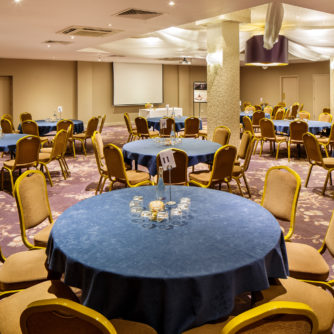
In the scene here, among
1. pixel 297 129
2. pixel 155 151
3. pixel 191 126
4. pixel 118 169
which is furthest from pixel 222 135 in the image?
pixel 191 126

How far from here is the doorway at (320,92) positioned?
1888 cm

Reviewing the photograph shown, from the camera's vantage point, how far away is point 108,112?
17859 millimetres

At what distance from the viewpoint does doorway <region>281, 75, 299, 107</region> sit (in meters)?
19.8

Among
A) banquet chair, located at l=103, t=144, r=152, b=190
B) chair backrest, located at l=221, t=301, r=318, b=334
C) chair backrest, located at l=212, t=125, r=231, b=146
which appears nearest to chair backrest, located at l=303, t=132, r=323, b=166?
chair backrest, located at l=212, t=125, r=231, b=146

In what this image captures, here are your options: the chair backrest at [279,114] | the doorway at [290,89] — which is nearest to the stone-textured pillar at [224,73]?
the chair backrest at [279,114]

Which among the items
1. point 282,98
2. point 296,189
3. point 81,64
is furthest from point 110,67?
point 296,189

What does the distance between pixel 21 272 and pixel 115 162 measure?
8.27ft

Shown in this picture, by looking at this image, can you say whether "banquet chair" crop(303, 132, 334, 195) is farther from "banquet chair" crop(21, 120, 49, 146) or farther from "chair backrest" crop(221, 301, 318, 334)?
"banquet chair" crop(21, 120, 49, 146)

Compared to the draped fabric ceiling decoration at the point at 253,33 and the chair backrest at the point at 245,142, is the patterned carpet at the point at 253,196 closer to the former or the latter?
the chair backrest at the point at 245,142

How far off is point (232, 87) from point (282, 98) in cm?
1250

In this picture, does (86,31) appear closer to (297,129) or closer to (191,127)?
(191,127)

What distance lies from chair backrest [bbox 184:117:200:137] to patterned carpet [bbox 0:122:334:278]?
160cm

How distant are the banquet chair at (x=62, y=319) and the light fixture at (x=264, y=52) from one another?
389 inches

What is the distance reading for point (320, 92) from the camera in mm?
19016
